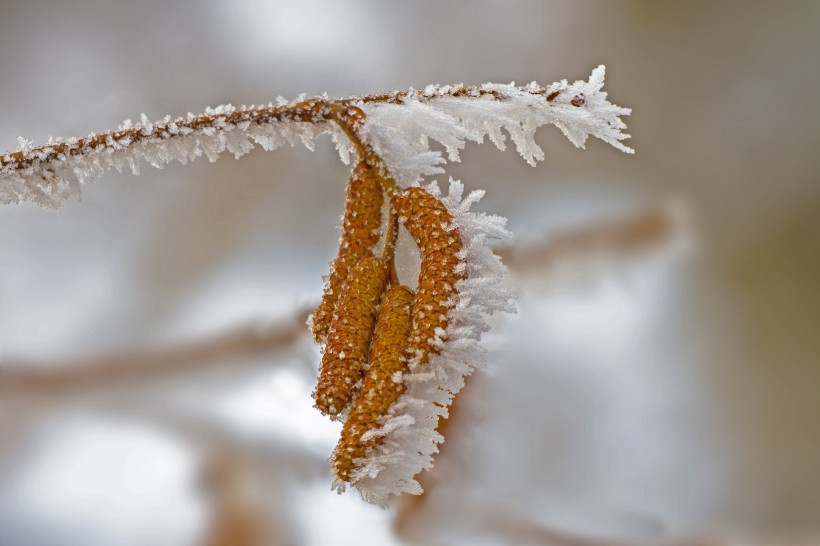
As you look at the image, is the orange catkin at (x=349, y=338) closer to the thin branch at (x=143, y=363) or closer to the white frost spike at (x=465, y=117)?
the white frost spike at (x=465, y=117)

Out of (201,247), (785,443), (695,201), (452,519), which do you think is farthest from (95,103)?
(785,443)

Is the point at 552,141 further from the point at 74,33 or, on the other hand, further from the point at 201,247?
the point at 74,33

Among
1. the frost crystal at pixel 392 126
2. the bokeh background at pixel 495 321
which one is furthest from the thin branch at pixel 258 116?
the bokeh background at pixel 495 321

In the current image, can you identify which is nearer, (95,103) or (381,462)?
(381,462)

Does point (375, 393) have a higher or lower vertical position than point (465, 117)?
lower

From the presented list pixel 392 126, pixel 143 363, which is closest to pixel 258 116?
pixel 392 126

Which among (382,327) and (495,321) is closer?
(382,327)

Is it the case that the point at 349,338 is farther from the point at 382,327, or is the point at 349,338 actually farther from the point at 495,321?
the point at 495,321

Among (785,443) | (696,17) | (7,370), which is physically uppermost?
(696,17)
